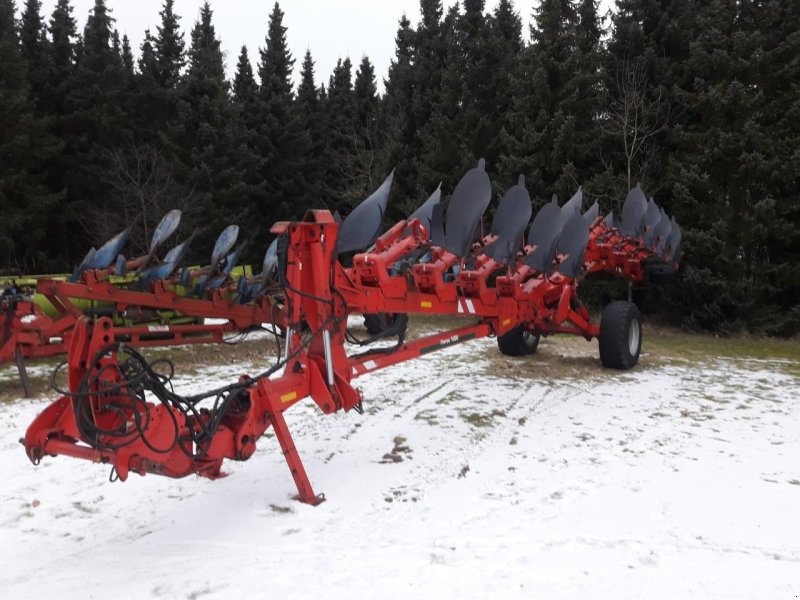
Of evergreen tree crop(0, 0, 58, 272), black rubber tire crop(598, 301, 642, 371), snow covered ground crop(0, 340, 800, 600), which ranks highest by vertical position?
evergreen tree crop(0, 0, 58, 272)

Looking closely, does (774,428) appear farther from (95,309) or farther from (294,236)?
(95,309)

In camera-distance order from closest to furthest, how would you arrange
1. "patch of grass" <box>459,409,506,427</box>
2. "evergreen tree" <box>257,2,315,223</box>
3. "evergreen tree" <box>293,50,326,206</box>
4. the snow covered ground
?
1. the snow covered ground
2. "patch of grass" <box>459,409,506,427</box>
3. "evergreen tree" <box>257,2,315,223</box>
4. "evergreen tree" <box>293,50,326,206</box>

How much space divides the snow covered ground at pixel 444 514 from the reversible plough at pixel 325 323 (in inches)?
17.2

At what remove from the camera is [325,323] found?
4.11 metres

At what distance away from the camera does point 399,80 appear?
28.0 m

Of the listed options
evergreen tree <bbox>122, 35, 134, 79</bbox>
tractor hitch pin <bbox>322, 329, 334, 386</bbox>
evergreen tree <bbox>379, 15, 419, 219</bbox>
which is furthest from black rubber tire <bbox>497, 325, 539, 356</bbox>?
evergreen tree <bbox>122, 35, 134, 79</bbox>

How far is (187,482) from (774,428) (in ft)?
17.6

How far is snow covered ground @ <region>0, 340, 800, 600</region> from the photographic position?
3035 mm

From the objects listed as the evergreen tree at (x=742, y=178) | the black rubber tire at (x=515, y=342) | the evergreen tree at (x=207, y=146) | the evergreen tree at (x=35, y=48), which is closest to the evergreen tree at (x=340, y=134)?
the evergreen tree at (x=207, y=146)

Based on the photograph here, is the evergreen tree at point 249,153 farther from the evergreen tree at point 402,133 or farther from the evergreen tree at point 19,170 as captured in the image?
the evergreen tree at point 19,170

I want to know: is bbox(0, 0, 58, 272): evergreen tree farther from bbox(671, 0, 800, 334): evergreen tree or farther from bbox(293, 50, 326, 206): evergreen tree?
bbox(671, 0, 800, 334): evergreen tree

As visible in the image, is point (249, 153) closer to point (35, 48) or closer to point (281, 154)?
point (281, 154)

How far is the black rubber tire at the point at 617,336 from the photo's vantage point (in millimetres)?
8641

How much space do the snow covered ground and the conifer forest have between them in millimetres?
10456
